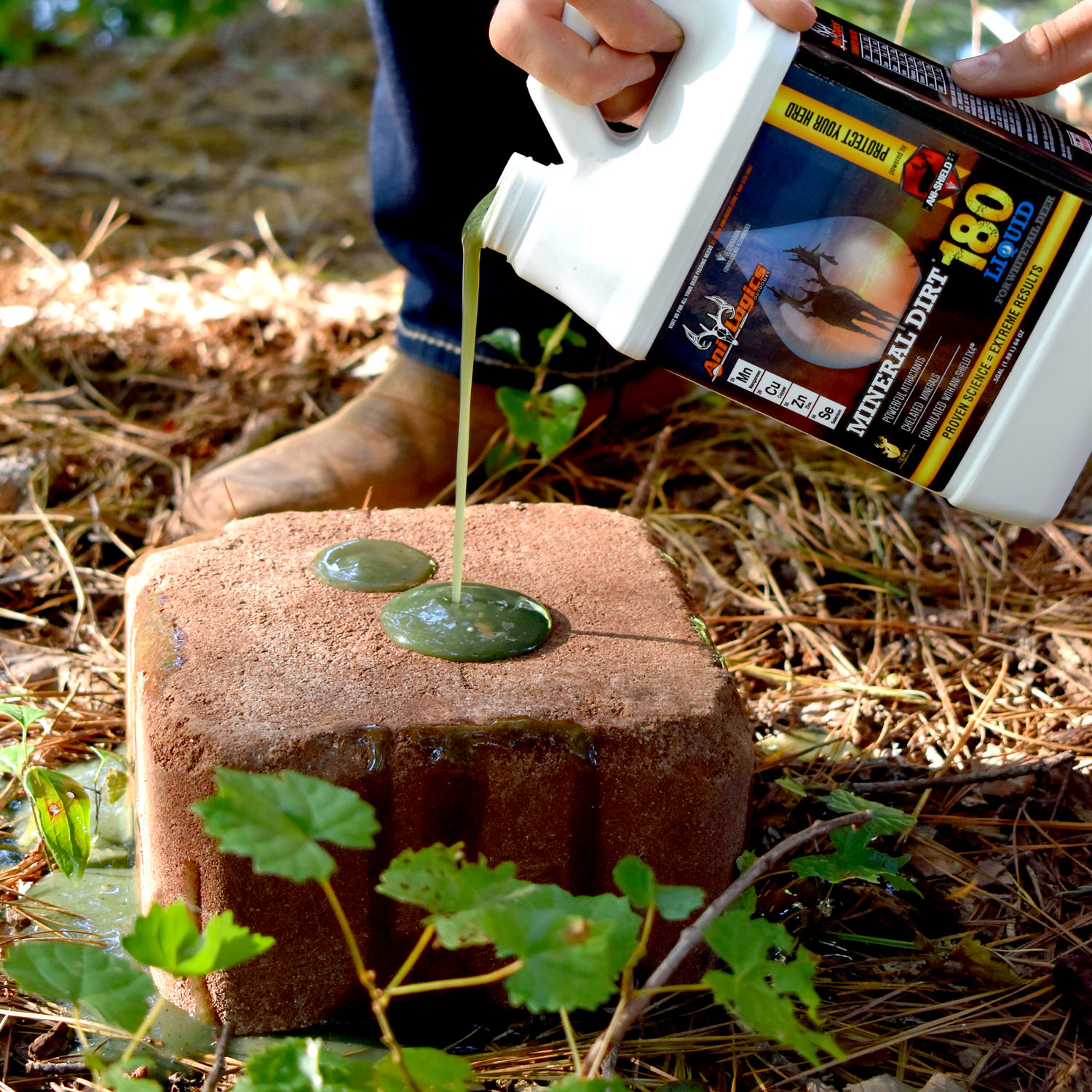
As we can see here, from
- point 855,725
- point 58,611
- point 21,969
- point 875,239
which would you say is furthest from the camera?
point 58,611

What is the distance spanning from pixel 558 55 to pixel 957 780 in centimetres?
89

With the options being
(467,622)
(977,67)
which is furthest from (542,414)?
(977,67)

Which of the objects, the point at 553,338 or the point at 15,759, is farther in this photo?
the point at 553,338

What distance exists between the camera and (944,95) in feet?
3.52

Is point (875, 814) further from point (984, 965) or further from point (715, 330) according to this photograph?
point (715, 330)

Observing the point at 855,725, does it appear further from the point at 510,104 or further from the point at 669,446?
the point at 510,104

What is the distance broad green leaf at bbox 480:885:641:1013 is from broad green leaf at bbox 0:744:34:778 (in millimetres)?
565

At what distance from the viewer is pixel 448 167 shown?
1.83 metres

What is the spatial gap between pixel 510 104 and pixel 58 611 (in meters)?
1.06

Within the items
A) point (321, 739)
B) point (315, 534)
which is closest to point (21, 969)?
point (321, 739)

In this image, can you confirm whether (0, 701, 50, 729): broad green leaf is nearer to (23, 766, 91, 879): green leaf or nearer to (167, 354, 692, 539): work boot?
(23, 766, 91, 879): green leaf

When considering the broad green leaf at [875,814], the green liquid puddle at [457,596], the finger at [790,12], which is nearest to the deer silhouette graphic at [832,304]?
the finger at [790,12]

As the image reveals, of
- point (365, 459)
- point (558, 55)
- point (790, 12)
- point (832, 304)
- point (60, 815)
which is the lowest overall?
point (60, 815)

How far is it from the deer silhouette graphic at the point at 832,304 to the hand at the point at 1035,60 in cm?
25
